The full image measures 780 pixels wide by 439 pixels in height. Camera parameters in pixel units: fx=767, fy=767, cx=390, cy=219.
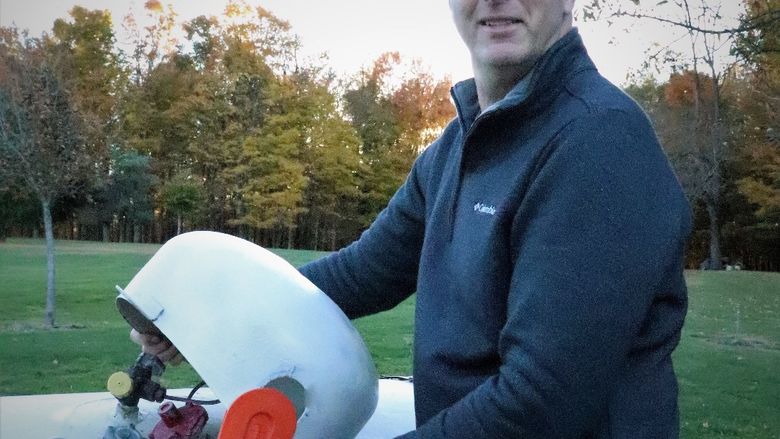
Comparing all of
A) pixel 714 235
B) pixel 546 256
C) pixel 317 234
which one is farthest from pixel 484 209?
pixel 714 235

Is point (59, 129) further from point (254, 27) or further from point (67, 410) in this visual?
point (67, 410)

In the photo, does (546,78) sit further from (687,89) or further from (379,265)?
(687,89)

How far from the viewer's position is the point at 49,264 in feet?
8.72

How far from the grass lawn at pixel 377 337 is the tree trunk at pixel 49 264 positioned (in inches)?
1.3

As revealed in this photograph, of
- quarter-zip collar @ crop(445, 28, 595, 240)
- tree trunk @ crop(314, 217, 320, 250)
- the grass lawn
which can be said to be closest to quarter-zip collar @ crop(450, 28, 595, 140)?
quarter-zip collar @ crop(445, 28, 595, 240)

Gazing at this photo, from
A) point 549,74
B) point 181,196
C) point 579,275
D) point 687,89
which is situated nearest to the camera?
point 579,275

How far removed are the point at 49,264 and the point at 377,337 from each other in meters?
1.16

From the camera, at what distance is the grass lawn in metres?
2.46

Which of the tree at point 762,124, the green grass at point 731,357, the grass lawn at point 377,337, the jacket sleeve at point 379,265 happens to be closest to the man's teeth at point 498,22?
the jacket sleeve at point 379,265

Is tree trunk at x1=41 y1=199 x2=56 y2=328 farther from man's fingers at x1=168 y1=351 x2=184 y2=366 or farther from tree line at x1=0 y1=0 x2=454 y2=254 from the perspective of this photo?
man's fingers at x1=168 y1=351 x2=184 y2=366

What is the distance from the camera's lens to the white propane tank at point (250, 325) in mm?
716

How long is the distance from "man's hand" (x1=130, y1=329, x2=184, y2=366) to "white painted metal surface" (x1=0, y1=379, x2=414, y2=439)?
11cm

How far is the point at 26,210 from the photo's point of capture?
102 inches

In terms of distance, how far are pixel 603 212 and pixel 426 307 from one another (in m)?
0.23
